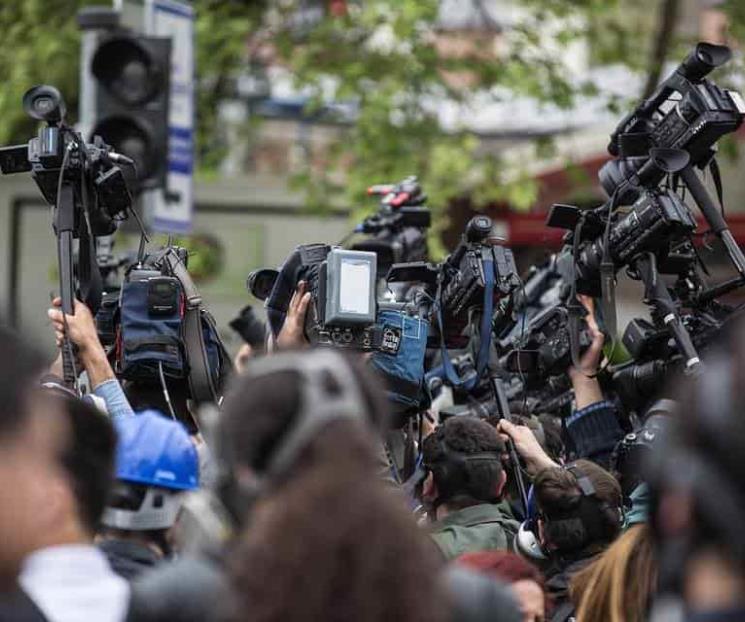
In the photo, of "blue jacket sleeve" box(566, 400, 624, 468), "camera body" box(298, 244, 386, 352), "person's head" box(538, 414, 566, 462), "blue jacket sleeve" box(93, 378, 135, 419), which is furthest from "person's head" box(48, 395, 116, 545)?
"person's head" box(538, 414, 566, 462)

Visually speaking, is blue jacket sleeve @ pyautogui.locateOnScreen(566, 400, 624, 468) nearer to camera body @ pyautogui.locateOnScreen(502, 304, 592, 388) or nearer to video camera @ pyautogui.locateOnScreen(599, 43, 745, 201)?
camera body @ pyautogui.locateOnScreen(502, 304, 592, 388)

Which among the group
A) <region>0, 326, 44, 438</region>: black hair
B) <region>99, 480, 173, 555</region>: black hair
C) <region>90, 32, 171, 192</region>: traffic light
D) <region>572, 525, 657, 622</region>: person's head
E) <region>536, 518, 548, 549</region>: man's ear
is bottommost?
<region>572, 525, 657, 622</region>: person's head

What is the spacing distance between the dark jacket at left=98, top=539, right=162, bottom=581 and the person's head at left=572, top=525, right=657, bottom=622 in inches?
36.5

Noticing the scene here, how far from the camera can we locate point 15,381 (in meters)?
2.87

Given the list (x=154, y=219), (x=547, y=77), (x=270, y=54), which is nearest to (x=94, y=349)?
(x=154, y=219)

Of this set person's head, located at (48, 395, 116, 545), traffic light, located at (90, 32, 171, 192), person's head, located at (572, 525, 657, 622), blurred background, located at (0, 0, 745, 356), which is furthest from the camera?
blurred background, located at (0, 0, 745, 356)

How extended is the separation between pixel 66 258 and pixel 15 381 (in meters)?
2.74

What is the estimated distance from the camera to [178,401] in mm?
5801

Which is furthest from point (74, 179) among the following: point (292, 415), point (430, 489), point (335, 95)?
point (335, 95)

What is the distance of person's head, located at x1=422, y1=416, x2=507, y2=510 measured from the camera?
5.24m

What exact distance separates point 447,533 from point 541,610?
1.32 m

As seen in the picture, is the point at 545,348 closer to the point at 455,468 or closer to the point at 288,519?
the point at 455,468

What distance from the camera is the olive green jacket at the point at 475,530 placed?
5.01m

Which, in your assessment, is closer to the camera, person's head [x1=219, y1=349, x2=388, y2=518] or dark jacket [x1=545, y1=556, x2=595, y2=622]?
person's head [x1=219, y1=349, x2=388, y2=518]
